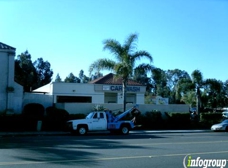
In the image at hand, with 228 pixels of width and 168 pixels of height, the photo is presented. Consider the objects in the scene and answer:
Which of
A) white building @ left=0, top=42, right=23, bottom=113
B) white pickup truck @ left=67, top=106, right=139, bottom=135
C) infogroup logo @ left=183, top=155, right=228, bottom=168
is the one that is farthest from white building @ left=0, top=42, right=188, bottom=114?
infogroup logo @ left=183, top=155, right=228, bottom=168

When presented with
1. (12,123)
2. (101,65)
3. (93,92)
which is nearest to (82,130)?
(12,123)

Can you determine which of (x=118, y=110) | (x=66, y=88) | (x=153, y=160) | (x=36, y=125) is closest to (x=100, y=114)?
(x=36, y=125)

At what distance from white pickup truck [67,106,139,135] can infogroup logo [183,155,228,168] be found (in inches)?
526

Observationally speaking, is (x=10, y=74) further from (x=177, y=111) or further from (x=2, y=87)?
(x=177, y=111)

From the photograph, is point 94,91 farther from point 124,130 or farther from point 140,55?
point 124,130

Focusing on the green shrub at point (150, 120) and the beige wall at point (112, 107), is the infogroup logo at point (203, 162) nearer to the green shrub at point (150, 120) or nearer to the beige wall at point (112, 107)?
the green shrub at point (150, 120)

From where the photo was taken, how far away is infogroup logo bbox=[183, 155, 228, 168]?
10258 mm

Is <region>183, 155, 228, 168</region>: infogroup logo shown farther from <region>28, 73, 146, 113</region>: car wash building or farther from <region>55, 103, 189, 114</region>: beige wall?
<region>28, 73, 146, 113</region>: car wash building

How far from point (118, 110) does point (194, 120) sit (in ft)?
28.5

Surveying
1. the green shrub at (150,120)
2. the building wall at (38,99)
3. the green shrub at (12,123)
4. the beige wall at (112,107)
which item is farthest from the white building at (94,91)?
the green shrub at (12,123)

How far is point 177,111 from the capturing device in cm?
3844

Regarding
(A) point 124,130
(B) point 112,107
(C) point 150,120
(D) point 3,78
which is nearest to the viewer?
(A) point 124,130

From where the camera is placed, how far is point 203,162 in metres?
10.8

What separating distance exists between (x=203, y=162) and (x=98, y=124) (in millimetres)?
14282
